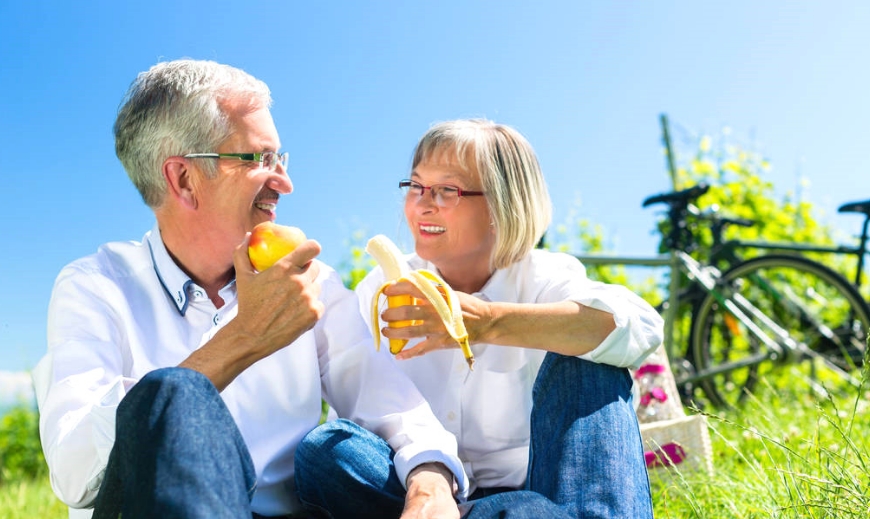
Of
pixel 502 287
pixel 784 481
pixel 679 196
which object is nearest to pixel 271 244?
pixel 502 287

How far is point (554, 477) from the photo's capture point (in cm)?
197

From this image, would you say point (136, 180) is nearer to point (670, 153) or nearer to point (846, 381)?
point (846, 381)

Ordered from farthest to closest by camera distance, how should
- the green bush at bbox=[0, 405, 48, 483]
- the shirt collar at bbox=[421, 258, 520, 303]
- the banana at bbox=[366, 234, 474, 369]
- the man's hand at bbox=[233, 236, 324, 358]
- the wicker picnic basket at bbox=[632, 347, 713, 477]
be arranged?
1. the green bush at bbox=[0, 405, 48, 483]
2. the wicker picnic basket at bbox=[632, 347, 713, 477]
3. the shirt collar at bbox=[421, 258, 520, 303]
4. the banana at bbox=[366, 234, 474, 369]
5. the man's hand at bbox=[233, 236, 324, 358]

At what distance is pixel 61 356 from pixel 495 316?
109cm

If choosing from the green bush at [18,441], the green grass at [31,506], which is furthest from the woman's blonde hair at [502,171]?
the green bush at [18,441]

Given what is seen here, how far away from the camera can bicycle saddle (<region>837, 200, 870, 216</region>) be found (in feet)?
18.5

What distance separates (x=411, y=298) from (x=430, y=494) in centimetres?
52

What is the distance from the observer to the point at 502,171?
2.84 meters

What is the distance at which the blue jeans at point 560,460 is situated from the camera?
1.89m

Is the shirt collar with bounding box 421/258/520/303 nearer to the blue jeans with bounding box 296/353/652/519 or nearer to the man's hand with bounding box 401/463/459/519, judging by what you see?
the blue jeans with bounding box 296/353/652/519

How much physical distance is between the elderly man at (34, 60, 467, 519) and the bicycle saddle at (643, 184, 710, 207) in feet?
13.8

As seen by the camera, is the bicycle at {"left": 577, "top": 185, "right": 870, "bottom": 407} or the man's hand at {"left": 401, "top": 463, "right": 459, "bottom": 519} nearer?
the man's hand at {"left": 401, "top": 463, "right": 459, "bottom": 519}

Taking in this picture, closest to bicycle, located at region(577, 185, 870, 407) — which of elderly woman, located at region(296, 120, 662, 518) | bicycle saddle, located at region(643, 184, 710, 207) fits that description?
bicycle saddle, located at region(643, 184, 710, 207)

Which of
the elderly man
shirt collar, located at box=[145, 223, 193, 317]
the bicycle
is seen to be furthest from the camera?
the bicycle
